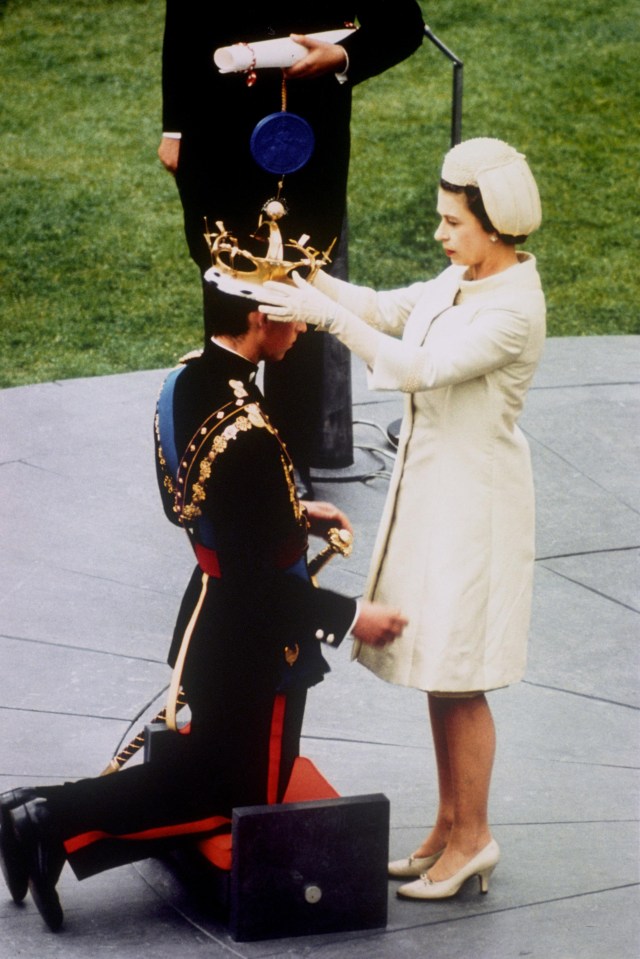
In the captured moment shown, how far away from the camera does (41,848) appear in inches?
147

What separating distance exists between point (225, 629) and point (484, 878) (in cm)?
87

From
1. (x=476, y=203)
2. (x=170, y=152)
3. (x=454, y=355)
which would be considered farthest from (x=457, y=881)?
(x=170, y=152)

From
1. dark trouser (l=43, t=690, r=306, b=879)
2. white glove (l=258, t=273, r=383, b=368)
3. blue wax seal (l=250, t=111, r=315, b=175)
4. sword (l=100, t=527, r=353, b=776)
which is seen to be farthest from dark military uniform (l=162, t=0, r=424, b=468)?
dark trouser (l=43, t=690, r=306, b=879)

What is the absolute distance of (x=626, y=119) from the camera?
1376 cm

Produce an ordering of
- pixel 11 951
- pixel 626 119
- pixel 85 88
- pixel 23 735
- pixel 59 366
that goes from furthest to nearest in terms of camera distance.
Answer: pixel 85 88, pixel 626 119, pixel 59 366, pixel 23 735, pixel 11 951

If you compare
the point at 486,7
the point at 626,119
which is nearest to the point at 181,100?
the point at 626,119

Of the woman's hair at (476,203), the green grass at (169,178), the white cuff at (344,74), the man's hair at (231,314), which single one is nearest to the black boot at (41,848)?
the man's hair at (231,314)

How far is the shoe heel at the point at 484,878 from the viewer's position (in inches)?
157

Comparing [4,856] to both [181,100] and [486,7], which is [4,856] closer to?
[181,100]

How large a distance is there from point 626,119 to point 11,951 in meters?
11.2

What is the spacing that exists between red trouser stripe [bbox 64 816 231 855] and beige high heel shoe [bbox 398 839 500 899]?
0.47 meters

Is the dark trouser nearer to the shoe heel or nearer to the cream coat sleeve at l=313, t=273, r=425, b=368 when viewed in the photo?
the shoe heel

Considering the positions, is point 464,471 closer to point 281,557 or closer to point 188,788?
point 281,557

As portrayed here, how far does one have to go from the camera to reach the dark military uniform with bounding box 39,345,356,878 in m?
3.76
